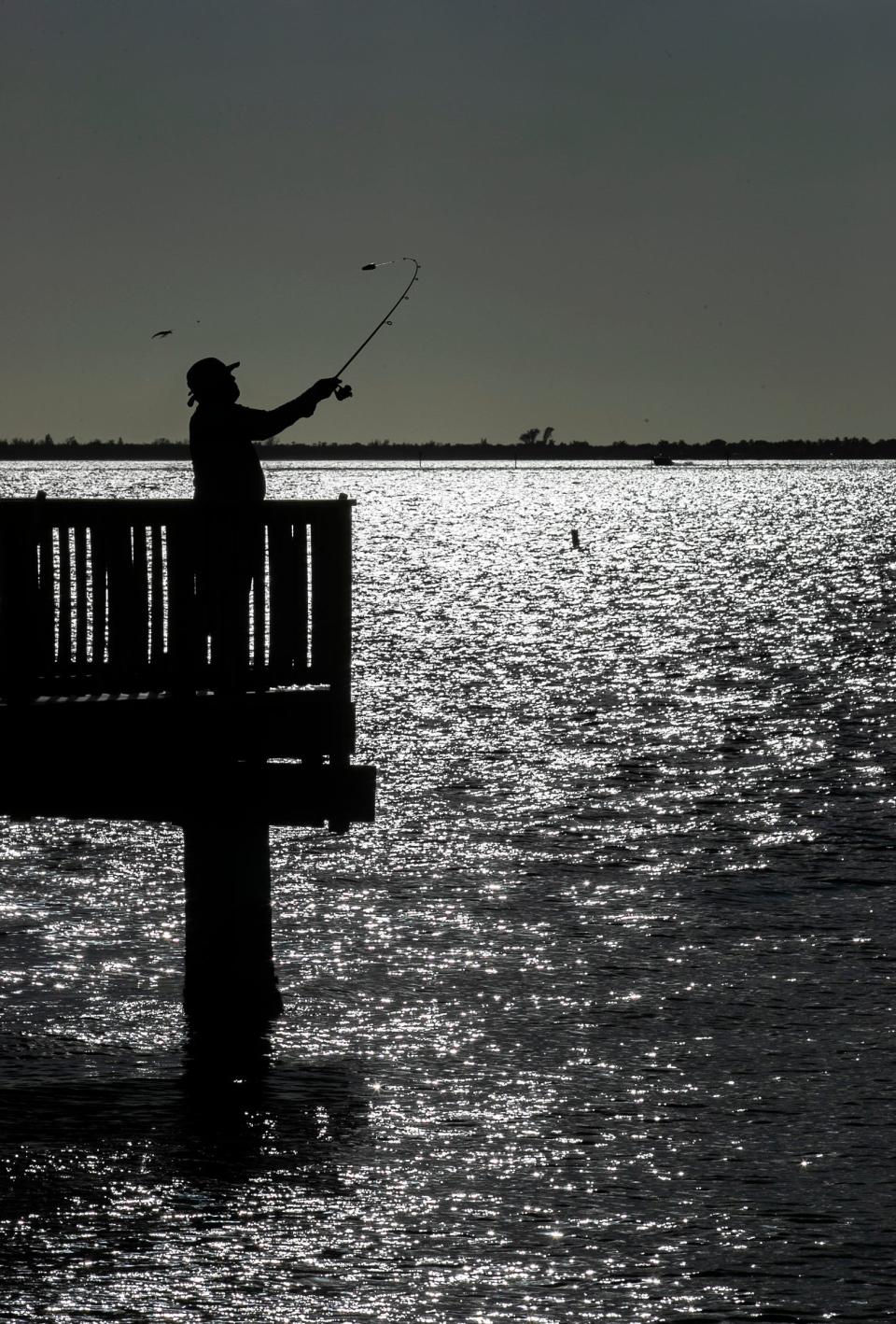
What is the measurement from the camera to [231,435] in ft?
42.0

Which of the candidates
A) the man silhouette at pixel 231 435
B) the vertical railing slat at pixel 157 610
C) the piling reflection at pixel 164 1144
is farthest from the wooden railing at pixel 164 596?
the piling reflection at pixel 164 1144

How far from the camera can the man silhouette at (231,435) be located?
41.5ft

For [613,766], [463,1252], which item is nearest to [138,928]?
[463,1252]

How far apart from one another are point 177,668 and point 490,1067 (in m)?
3.23

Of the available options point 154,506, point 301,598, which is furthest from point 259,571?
point 154,506

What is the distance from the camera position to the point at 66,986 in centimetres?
1433

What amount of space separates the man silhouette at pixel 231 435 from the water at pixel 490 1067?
145 inches

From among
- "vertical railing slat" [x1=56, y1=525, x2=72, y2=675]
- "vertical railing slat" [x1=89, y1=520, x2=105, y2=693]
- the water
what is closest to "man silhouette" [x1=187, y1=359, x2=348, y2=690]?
"vertical railing slat" [x1=89, y1=520, x2=105, y2=693]

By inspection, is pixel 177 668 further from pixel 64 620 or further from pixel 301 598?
pixel 301 598

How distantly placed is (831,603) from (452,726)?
45.0 m

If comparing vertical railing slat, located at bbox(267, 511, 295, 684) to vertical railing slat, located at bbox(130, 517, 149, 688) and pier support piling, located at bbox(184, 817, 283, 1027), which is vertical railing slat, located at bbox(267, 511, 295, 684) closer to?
vertical railing slat, located at bbox(130, 517, 149, 688)

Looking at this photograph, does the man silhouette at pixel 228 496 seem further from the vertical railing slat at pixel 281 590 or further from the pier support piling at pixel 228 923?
the pier support piling at pixel 228 923

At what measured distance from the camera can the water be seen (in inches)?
350

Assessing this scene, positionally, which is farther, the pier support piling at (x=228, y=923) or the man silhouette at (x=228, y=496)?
the pier support piling at (x=228, y=923)
